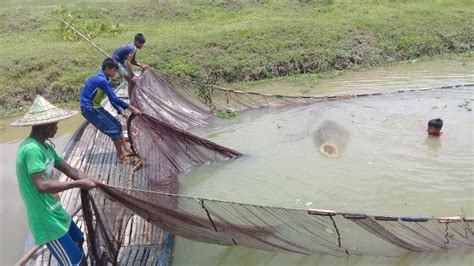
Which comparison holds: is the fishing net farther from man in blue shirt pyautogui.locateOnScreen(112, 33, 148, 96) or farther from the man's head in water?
the man's head in water

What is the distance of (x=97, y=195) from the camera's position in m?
4.14

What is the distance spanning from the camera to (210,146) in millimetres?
6645

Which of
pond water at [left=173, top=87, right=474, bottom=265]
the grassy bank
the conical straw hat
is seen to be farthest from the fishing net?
the grassy bank

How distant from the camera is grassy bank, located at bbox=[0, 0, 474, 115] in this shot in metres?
13.1

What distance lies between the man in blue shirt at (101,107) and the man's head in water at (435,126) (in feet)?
16.4

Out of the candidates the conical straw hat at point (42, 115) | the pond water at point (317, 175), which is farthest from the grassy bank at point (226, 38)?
the conical straw hat at point (42, 115)

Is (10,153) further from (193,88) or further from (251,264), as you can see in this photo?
(251,264)

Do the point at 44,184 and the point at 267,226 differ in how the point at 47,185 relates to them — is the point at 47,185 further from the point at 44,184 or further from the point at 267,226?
the point at 267,226

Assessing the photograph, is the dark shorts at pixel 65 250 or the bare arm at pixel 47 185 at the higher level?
the bare arm at pixel 47 185

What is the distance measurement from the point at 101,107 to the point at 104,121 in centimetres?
20

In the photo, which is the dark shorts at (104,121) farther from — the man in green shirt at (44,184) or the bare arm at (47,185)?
the bare arm at (47,185)

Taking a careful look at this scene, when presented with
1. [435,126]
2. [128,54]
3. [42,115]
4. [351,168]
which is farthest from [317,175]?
[42,115]

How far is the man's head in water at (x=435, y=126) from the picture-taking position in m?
7.74

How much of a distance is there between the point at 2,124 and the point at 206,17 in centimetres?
921
